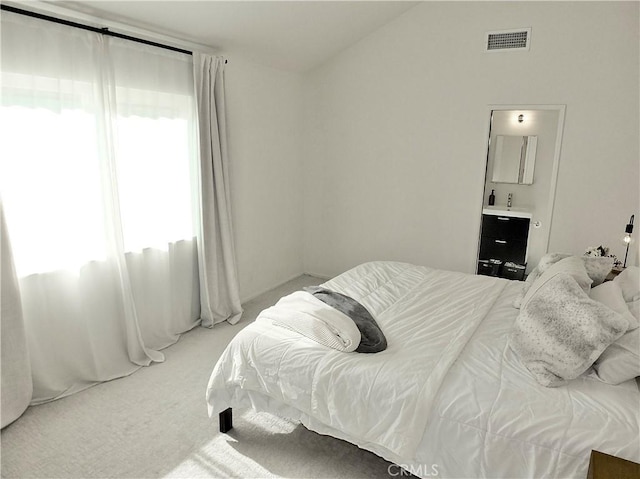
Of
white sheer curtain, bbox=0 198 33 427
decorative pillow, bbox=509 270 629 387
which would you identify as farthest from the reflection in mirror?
white sheer curtain, bbox=0 198 33 427

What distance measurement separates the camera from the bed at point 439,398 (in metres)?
1.53

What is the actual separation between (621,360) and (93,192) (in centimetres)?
285

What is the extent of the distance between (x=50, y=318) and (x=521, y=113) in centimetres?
382

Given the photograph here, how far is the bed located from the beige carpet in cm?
22

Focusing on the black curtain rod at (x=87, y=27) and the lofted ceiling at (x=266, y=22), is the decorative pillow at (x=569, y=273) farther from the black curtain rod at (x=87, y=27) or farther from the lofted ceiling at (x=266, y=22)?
the black curtain rod at (x=87, y=27)

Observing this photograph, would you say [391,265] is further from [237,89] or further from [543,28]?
[543,28]

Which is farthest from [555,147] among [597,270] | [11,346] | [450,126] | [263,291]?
[11,346]

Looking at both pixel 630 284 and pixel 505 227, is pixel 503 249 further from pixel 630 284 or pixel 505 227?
pixel 630 284

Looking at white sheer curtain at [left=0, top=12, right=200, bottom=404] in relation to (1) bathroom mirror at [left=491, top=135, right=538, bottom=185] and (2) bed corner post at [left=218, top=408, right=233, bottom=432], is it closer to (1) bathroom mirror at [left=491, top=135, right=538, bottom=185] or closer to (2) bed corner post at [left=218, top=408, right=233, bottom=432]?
(2) bed corner post at [left=218, top=408, right=233, bottom=432]

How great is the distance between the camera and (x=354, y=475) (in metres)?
1.98

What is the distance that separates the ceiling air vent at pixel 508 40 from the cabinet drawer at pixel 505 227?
1428mm

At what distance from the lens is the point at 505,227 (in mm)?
3840

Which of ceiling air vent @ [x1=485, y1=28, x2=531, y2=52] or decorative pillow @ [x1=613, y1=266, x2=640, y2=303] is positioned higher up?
ceiling air vent @ [x1=485, y1=28, x2=531, y2=52]

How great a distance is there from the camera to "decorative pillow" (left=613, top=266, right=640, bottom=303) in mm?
2130
